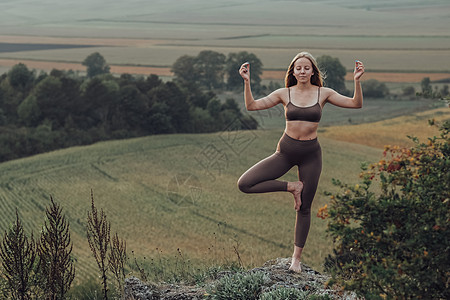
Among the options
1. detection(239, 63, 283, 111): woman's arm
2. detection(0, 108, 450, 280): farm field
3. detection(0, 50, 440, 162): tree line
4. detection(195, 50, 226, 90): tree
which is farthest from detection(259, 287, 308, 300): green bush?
detection(195, 50, 226, 90): tree

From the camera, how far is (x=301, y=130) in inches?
→ 370

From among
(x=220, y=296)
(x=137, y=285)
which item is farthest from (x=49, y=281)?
(x=220, y=296)

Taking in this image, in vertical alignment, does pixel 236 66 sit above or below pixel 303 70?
below

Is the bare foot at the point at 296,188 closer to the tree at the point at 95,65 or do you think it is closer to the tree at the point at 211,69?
the tree at the point at 211,69

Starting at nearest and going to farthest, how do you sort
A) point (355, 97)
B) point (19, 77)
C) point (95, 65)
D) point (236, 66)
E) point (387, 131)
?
point (355, 97), point (387, 131), point (19, 77), point (236, 66), point (95, 65)

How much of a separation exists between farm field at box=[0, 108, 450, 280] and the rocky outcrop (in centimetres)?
1950

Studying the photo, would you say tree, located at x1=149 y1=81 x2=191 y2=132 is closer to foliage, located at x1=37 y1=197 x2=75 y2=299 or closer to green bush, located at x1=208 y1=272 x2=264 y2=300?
foliage, located at x1=37 y1=197 x2=75 y2=299

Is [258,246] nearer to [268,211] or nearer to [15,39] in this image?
[268,211]

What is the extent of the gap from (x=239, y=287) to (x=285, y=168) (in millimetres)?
2036

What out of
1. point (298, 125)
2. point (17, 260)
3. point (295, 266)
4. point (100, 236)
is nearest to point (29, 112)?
point (17, 260)

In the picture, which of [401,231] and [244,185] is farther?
[244,185]

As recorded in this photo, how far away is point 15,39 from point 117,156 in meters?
130

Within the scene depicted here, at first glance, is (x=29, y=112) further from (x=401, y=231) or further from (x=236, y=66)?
(x=401, y=231)

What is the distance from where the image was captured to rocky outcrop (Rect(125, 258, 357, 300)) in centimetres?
988
